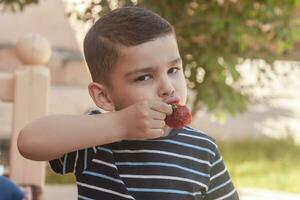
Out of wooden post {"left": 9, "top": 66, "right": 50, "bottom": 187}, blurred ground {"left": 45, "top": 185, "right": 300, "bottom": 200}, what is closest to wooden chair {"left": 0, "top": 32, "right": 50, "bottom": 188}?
wooden post {"left": 9, "top": 66, "right": 50, "bottom": 187}

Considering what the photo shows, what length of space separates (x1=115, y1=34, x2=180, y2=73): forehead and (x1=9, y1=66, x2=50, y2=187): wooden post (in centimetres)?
72

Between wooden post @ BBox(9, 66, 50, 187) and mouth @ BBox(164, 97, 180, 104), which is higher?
mouth @ BBox(164, 97, 180, 104)

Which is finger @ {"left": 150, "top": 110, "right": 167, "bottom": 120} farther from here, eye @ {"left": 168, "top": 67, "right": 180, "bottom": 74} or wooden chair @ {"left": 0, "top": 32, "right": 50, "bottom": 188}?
wooden chair @ {"left": 0, "top": 32, "right": 50, "bottom": 188}

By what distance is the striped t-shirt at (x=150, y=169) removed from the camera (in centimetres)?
124

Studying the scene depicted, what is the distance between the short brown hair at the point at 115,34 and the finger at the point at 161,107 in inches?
4.6

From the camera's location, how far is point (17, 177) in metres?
1.92

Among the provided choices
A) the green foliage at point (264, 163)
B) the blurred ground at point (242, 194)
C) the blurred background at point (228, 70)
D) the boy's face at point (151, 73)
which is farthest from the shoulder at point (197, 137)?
the green foliage at point (264, 163)

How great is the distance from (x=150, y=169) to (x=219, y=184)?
0.46 feet

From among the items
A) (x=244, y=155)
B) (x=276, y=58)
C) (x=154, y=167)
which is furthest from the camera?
(x=244, y=155)

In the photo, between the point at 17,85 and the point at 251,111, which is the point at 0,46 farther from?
the point at 17,85

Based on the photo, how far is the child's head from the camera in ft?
3.87

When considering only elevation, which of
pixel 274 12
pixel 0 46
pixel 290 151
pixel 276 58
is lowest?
pixel 290 151

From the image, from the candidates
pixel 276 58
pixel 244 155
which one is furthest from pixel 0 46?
pixel 276 58

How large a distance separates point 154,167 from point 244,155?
4285 mm
